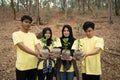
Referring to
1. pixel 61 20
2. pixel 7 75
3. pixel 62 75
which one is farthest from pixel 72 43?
pixel 61 20

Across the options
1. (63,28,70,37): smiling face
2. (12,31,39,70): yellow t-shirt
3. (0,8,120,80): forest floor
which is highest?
(63,28,70,37): smiling face

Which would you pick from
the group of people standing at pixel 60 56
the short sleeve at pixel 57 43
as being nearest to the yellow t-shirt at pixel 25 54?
the group of people standing at pixel 60 56

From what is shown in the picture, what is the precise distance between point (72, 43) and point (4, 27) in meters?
12.6

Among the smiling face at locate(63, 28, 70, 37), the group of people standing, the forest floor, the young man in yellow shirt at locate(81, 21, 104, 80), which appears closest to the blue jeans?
the group of people standing

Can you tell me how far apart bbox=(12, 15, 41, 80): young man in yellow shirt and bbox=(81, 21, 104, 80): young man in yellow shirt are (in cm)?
82

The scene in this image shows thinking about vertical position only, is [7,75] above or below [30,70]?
below

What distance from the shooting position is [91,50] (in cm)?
369

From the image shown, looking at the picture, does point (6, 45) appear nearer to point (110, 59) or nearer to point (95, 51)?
point (110, 59)

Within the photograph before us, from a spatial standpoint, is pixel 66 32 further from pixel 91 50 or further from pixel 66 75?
pixel 66 75

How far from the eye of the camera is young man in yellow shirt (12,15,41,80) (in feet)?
11.7

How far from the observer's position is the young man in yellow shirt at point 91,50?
3.66 meters

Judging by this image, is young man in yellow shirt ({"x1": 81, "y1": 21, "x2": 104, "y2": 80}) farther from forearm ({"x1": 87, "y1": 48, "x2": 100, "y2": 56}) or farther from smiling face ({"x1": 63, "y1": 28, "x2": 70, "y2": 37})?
smiling face ({"x1": 63, "y1": 28, "x2": 70, "y2": 37})

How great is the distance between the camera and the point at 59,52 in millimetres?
3527

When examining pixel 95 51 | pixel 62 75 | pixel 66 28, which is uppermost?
pixel 66 28
